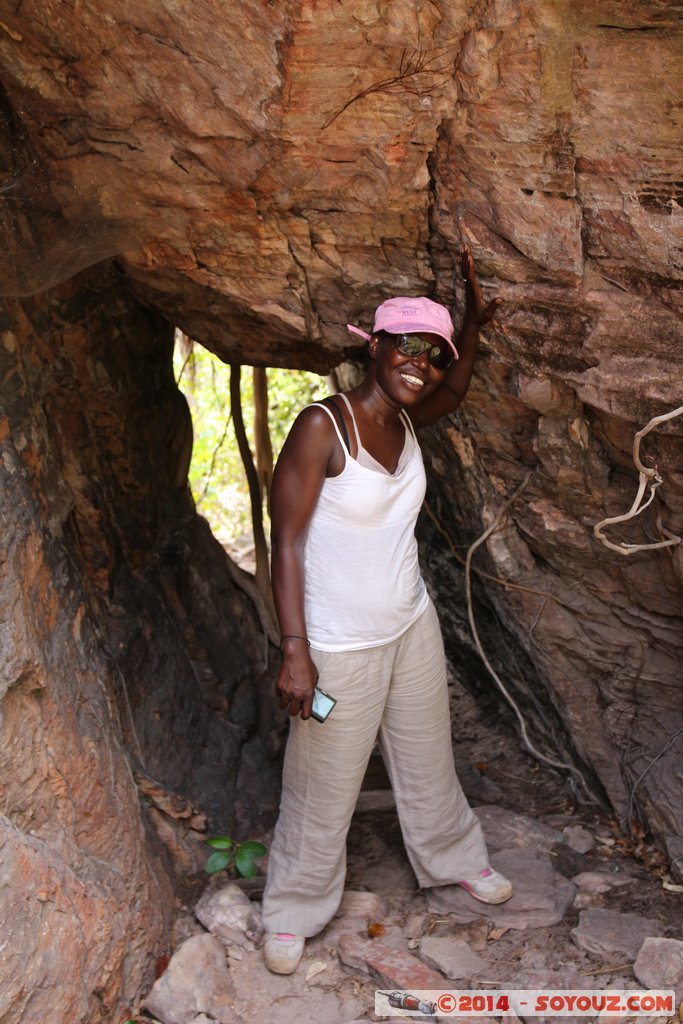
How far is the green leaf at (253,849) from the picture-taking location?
347 cm

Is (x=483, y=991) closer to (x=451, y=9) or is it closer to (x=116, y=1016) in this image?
(x=116, y=1016)

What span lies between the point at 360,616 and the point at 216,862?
1142mm

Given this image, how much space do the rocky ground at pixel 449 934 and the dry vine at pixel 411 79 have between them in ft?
8.31

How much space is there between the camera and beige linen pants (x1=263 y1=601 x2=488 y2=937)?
9.71ft

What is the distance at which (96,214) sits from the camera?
312 cm

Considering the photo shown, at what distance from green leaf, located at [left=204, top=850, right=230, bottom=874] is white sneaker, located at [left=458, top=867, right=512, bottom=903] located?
2.71 ft

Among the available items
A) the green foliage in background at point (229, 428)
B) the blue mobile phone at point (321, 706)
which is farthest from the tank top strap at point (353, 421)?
the green foliage in background at point (229, 428)

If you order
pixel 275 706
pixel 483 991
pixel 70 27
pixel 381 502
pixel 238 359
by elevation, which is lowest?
pixel 483 991

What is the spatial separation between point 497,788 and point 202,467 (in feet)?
17.4

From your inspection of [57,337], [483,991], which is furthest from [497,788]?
[57,337]

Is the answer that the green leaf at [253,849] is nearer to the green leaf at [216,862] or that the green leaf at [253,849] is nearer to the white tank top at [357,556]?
the green leaf at [216,862]

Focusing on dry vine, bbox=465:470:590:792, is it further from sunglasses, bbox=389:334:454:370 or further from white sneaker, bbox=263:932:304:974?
white sneaker, bbox=263:932:304:974

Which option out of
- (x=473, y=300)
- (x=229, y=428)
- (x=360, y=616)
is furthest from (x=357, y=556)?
(x=229, y=428)

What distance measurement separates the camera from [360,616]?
2895 millimetres
